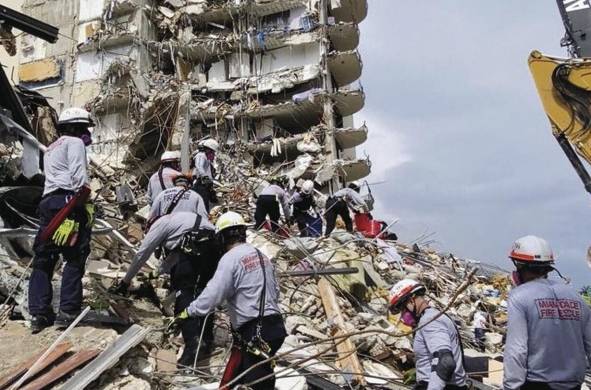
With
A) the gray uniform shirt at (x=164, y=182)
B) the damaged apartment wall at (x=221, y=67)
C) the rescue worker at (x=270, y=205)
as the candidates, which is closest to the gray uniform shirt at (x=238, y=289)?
the gray uniform shirt at (x=164, y=182)

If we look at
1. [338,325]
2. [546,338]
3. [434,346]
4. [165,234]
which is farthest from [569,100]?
[165,234]

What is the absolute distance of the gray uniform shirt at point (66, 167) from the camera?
13.8 ft

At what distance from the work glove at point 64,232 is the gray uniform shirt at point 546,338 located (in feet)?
10.4

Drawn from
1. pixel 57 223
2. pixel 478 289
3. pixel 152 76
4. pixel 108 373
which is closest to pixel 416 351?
pixel 108 373

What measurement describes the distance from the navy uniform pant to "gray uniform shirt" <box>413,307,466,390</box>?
102 inches

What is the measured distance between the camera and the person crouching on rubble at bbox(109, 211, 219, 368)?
15.2 ft

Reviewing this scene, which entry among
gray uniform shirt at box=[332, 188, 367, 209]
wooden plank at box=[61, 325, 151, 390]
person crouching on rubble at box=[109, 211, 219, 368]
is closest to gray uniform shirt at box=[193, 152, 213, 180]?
gray uniform shirt at box=[332, 188, 367, 209]

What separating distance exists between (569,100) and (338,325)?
4245 mm

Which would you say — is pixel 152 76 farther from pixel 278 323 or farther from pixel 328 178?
pixel 278 323

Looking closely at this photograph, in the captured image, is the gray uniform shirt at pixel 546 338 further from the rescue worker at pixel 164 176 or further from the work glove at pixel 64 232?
the rescue worker at pixel 164 176

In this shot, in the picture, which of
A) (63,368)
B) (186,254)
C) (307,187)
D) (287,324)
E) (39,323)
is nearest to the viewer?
(63,368)

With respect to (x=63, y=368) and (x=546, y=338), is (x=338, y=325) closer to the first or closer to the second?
(x=546, y=338)

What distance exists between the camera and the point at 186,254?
4.70 m

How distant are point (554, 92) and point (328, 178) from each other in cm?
1705
